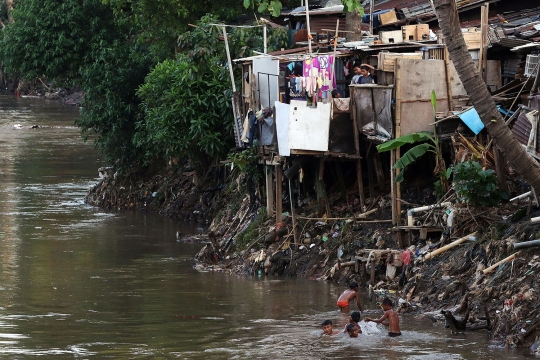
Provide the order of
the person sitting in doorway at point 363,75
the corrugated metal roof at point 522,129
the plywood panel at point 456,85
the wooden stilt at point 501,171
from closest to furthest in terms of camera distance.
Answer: the corrugated metal roof at point 522,129
the wooden stilt at point 501,171
the plywood panel at point 456,85
the person sitting in doorway at point 363,75

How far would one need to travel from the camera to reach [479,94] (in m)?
13.2

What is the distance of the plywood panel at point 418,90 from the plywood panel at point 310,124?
1345 millimetres

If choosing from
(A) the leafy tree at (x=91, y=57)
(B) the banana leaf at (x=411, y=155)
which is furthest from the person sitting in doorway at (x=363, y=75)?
(A) the leafy tree at (x=91, y=57)

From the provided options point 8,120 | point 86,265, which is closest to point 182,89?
point 86,265

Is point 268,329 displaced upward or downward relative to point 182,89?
downward

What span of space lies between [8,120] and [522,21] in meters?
34.6

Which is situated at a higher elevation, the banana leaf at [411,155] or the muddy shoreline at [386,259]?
the banana leaf at [411,155]

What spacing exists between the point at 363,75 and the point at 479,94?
480cm

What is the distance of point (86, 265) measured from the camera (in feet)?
69.5

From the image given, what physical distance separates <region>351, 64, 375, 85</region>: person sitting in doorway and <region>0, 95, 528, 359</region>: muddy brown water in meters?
3.53

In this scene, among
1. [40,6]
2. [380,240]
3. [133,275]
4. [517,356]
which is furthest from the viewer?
[40,6]

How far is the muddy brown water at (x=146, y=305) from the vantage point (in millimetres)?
12977

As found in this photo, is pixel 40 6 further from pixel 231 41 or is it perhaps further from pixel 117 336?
pixel 117 336

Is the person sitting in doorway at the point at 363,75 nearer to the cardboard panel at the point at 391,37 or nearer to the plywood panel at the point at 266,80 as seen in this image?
the cardboard panel at the point at 391,37
